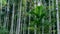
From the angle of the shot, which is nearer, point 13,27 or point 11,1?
point 11,1

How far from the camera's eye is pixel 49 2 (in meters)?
11.2

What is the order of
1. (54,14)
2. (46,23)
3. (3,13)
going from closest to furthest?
(46,23) → (54,14) → (3,13)

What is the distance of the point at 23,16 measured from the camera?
38.9 feet

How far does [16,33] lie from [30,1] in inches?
96.4

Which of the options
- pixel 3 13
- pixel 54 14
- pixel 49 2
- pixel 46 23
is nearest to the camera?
pixel 46 23

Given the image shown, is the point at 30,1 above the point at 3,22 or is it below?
above

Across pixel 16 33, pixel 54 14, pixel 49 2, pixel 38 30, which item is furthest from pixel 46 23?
pixel 16 33

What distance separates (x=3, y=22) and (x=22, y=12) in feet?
5.89

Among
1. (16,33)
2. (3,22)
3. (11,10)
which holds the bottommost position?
(16,33)

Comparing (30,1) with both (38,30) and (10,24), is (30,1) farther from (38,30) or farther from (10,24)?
(38,30)

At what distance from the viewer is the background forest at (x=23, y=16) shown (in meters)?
9.99

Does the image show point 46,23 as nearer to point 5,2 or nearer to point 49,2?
point 49,2

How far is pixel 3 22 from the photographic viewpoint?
12445 millimetres

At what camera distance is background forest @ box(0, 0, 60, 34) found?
999 cm
